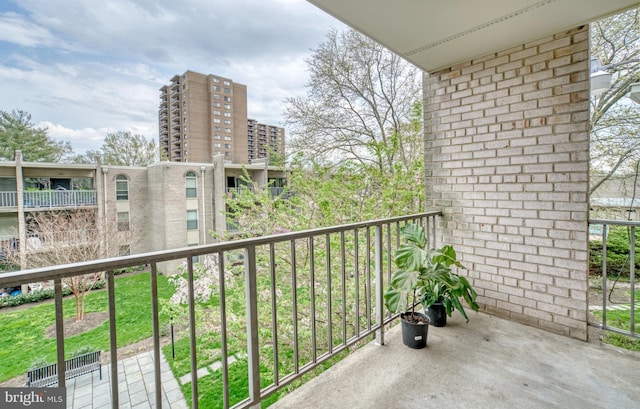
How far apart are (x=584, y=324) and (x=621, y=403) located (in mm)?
777

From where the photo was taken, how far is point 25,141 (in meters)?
10.2

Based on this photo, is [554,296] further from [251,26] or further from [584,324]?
[251,26]

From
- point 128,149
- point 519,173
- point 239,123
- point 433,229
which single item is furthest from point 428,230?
point 239,123

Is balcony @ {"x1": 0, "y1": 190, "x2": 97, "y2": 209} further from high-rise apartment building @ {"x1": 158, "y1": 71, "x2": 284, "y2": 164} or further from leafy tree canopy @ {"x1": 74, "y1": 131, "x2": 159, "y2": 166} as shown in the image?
high-rise apartment building @ {"x1": 158, "y1": 71, "x2": 284, "y2": 164}

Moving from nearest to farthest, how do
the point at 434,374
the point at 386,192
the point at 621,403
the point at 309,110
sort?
1. the point at 621,403
2. the point at 434,374
3. the point at 386,192
4. the point at 309,110

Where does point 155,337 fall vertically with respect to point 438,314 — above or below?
above

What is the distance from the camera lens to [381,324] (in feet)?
6.91

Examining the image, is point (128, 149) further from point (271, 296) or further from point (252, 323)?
point (252, 323)

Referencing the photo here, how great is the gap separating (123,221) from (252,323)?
1246cm

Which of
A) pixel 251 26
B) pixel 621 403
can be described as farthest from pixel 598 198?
pixel 251 26

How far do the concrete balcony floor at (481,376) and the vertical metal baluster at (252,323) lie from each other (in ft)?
0.69

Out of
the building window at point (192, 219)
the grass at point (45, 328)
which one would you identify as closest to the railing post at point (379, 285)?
the grass at point (45, 328)

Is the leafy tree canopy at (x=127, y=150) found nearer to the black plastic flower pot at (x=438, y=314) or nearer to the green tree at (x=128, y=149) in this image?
the green tree at (x=128, y=149)

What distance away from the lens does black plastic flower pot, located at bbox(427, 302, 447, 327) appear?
2357 mm
